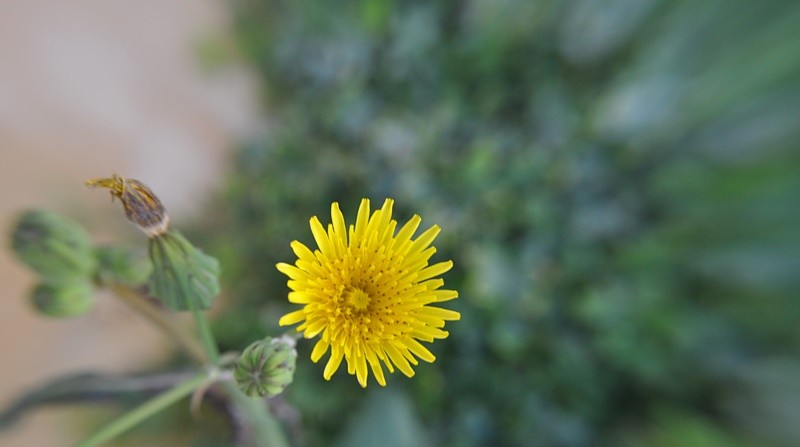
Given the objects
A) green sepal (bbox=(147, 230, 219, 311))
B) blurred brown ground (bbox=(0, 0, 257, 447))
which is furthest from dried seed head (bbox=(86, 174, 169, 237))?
blurred brown ground (bbox=(0, 0, 257, 447))

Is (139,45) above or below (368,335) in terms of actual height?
above

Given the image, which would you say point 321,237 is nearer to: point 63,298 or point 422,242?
point 422,242

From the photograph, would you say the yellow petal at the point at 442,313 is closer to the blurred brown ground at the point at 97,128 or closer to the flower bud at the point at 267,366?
the flower bud at the point at 267,366

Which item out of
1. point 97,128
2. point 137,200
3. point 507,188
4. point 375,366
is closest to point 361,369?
point 375,366

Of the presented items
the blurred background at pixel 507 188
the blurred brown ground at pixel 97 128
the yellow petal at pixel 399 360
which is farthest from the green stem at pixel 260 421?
the blurred brown ground at pixel 97 128

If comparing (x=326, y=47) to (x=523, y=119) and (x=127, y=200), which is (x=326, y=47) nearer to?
(x=523, y=119)

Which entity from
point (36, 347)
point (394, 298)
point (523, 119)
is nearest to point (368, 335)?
point (394, 298)

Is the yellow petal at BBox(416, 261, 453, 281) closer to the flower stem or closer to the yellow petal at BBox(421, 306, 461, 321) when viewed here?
the yellow petal at BBox(421, 306, 461, 321)
